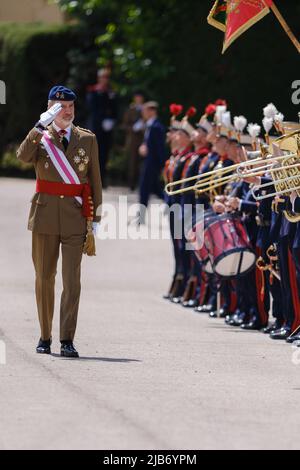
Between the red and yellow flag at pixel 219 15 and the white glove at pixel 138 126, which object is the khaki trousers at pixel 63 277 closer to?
the red and yellow flag at pixel 219 15

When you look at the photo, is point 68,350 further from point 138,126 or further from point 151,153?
point 138,126

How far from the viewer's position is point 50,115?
40.0 ft

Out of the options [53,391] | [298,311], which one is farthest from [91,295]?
[53,391]

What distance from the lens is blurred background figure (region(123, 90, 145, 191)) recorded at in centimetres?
2780

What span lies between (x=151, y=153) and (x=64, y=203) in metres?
10.8

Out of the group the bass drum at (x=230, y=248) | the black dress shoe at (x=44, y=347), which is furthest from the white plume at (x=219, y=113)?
the black dress shoe at (x=44, y=347)

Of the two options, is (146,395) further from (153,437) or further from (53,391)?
(153,437)

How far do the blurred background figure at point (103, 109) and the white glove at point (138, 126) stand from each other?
2.53 ft

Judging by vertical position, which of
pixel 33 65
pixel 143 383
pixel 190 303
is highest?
pixel 33 65

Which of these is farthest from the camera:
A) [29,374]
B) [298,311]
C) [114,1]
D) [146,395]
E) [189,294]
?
[114,1]

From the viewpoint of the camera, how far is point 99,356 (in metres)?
12.7

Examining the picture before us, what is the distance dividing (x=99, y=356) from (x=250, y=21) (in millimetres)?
2734

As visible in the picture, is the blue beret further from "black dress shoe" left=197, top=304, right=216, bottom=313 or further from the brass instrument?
"black dress shoe" left=197, top=304, right=216, bottom=313

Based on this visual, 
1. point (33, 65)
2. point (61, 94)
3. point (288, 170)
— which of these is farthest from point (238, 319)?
point (33, 65)
